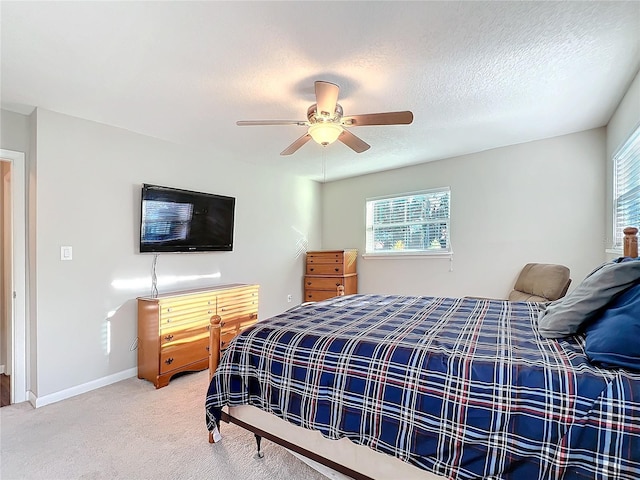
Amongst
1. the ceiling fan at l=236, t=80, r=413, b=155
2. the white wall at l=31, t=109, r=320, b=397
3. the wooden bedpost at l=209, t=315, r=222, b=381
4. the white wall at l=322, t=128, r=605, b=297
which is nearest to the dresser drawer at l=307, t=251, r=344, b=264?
the white wall at l=322, t=128, r=605, b=297

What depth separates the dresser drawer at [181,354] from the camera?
2.97 m

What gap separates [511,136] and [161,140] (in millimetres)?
3804

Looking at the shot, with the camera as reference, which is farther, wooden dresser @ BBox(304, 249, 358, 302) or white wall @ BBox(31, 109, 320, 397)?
wooden dresser @ BBox(304, 249, 358, 302)

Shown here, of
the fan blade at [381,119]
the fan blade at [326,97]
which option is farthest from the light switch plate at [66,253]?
the fan blade at [381,119]

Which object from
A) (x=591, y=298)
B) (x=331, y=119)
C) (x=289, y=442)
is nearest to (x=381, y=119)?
(x=331, y=119)

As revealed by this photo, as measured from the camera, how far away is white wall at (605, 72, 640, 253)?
229 centimetres

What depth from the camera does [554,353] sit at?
133 centimetres

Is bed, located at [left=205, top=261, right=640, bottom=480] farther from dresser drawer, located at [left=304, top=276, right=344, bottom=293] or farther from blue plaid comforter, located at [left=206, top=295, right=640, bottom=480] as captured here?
dresser drawer, located at [left=304, top=276, right=344, bottom=293]

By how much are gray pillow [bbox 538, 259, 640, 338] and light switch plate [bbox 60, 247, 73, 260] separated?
3.54 metres

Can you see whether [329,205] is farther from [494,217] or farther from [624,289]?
[624,289]

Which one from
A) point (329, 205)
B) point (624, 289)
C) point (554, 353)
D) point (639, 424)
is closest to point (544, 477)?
point (639, 424)

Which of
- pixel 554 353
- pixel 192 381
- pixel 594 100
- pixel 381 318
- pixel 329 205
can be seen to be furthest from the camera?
pixel 329 205

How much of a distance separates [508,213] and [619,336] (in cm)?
295

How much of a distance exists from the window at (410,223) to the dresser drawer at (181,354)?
2817mm
